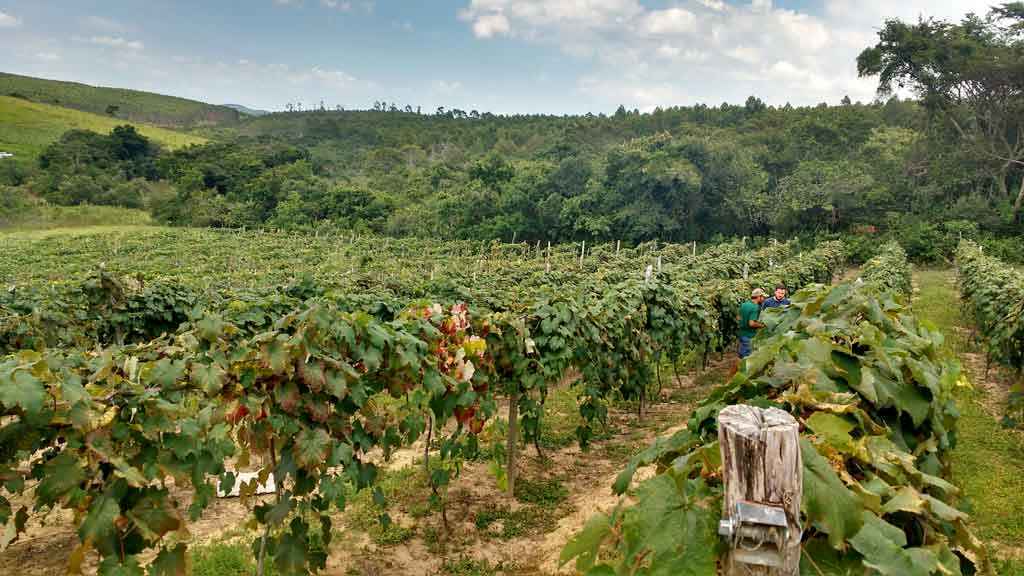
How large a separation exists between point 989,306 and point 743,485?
10912 mm

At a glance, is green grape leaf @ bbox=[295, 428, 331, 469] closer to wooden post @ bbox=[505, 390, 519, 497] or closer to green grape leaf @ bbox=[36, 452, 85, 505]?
green grape leaf @ bbox=[36, 452, 85, 505]

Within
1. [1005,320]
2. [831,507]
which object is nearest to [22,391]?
[831,507]

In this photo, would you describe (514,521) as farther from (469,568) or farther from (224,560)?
(224,560)

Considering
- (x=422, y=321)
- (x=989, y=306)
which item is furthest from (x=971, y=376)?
(x=422, y=321)

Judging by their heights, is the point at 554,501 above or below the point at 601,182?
below

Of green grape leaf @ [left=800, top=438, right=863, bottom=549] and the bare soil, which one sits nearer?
green grape leaf @ [left=800, top=438, right=863, bottom=549]

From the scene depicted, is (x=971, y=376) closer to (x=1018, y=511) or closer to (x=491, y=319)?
(x=1018, y=511)

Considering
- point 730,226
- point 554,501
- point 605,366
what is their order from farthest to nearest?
point 730,226 < point 605,366 < point 554,501

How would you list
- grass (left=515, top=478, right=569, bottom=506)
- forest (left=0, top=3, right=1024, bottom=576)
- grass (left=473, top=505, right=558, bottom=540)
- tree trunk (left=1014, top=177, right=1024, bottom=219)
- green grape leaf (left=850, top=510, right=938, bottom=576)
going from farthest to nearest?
tree trunk (left=1014, top=177, right=1024, bottom=219) → grass (left=515, top=478, right=569, bottom=506) → grass (left=473, top=505, right=558, bottom=540) → forest (left=0, top=3, right=1024, bottom=576) → green grape leaf (left=850, top=510, right=938, bottom=576)

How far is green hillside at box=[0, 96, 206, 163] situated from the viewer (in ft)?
217

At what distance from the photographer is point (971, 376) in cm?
991

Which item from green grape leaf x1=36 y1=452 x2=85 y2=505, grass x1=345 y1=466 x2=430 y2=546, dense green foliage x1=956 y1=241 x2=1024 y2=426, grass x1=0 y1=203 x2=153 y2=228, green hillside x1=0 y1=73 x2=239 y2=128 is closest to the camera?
green grape leaf x1=36 y1=452 x2=85 y2=505

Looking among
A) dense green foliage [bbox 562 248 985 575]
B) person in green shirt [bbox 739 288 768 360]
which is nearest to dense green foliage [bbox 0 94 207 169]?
person in green shirt [bbox 739 288 768 360]

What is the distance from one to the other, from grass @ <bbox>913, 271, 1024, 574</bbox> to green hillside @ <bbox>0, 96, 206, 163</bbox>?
75.9 metres
